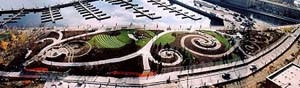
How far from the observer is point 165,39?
9012cm

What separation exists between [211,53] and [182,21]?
32895 millimetres

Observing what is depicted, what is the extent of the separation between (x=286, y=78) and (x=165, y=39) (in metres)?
35.5

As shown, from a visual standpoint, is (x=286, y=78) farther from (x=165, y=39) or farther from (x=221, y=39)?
(x=165, y=39)

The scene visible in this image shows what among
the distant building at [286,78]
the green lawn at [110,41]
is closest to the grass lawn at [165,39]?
the green lawn at [110,41]

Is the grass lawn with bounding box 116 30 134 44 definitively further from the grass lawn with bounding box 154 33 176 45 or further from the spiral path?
the spiral path

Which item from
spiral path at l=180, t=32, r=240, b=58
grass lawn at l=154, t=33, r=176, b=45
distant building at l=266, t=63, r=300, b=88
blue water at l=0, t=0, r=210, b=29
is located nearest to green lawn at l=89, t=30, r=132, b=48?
grass lawn at l=154, t=33, r=176, b=45

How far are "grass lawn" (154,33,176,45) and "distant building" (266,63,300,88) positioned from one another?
103ft

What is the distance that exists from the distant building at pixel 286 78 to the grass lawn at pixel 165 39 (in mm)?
31249

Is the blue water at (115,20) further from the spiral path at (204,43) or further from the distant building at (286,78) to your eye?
the distant building at (286,78)

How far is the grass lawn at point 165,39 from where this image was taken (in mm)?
87688

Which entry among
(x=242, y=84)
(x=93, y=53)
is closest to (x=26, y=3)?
(x=93, y=53)

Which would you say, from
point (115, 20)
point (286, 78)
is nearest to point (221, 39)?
point (286, 78)

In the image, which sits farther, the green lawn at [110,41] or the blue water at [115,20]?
the blue water at [115,20]

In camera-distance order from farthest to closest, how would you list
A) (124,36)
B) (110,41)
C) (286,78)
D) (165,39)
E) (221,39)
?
(221,39) → (124,36) → (165,39) → (110,41) → (286,78)
